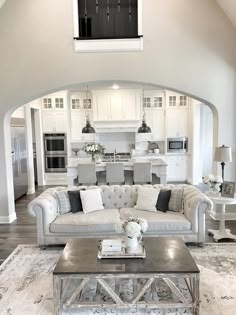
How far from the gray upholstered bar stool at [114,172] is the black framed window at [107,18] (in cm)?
272

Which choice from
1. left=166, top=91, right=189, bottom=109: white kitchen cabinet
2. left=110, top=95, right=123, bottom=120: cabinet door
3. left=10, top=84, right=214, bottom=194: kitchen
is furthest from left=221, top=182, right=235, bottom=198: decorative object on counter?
left=110, top=95, right=123, bottom=120: cabinet door

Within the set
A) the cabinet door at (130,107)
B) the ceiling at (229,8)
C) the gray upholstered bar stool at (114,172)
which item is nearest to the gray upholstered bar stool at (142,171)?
the gray upholstered bar stool at (114,172)

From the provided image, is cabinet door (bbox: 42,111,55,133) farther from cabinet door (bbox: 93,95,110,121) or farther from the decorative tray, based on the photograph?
the decorative tray

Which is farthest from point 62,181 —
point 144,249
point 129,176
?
point 144,249

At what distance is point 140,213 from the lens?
4.37 m

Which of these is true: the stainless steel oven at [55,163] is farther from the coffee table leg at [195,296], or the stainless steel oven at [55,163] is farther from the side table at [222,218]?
the coffee table leg at [195,296]

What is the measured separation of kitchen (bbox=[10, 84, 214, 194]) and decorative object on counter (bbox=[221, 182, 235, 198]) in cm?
446

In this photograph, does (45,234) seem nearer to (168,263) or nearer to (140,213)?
(140,213)

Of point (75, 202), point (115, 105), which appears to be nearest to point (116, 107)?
point (115, 105)

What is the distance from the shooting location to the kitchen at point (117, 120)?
9070 mm

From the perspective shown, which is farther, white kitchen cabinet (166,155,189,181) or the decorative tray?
white kitchen cabinet (166,155,189,181)

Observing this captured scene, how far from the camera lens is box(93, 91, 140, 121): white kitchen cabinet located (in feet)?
29.7

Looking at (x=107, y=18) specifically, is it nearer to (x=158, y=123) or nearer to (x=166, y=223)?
(x=166, y=223)

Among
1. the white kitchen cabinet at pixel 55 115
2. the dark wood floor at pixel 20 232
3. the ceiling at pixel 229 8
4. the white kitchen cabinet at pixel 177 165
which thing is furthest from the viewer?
the white kitchen cabinet at pixel 177 165
